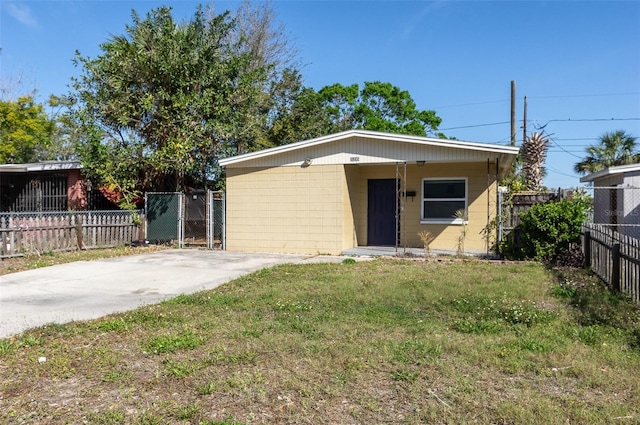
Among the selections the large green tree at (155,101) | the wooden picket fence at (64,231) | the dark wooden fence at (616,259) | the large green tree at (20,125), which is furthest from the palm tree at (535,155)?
the large green tree at (20,125)

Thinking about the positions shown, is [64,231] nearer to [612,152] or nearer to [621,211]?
[621,211]

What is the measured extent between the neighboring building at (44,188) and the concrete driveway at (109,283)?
7532 mm

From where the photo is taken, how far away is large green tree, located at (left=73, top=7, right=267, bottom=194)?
51.4ft

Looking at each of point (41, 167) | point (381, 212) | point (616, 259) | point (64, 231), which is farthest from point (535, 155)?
point (41, 167)

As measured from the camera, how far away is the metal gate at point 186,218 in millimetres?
14906

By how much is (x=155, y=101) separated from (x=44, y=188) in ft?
23.2

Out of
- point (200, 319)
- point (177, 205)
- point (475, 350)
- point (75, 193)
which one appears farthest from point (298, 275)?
point (75, 193)

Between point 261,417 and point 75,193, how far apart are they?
59.3 feet

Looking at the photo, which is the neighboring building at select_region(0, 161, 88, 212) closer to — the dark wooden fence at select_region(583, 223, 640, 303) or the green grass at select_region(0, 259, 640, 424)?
the green grass at select_region(0, 259, 640, 424)

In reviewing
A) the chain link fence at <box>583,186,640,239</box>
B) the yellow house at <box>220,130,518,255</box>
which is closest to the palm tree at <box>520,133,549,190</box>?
the chain link fence at <box>583,186,640,239</box>

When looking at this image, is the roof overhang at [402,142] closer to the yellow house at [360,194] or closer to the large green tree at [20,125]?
the yellow house at [360,194]

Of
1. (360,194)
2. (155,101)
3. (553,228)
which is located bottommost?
(553,228)

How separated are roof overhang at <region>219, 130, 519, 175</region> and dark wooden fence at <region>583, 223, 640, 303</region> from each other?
10.3 ft

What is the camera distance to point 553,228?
34.4 feet
